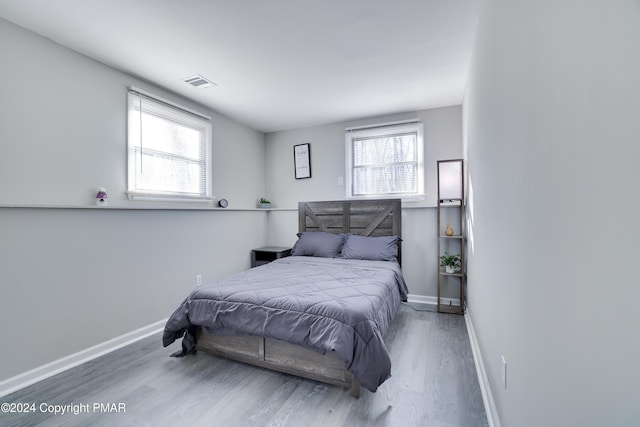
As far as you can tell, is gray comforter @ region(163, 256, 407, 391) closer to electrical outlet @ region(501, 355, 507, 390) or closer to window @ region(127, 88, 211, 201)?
electrical outlet @ region(501, 355, 507, 390)

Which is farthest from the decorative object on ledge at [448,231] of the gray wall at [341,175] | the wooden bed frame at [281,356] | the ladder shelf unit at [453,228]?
the wooden bed frame at [281,356]

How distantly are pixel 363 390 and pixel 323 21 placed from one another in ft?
8.58

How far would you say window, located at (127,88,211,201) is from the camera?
9.43 feet

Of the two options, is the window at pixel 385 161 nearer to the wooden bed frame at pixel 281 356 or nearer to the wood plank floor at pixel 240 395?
the wood plank floor at pixel 240 395

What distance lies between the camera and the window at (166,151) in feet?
9.43

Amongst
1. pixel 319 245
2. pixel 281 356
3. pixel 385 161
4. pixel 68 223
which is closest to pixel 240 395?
pixel 281 356

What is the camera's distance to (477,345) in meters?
2.30

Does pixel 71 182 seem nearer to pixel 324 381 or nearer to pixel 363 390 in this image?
pixel 324 381

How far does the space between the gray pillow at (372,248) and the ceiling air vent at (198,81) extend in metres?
2.47

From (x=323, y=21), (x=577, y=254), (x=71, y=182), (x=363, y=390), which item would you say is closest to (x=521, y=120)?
(x=577, y=254)

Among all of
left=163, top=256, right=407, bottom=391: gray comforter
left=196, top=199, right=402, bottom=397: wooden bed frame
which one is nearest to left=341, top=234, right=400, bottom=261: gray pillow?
left=163, top=256, right=407, bottom=391: gray comforter

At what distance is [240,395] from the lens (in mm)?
1885

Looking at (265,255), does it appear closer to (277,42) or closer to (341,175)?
(341,175)

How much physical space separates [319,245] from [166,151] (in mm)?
2143
